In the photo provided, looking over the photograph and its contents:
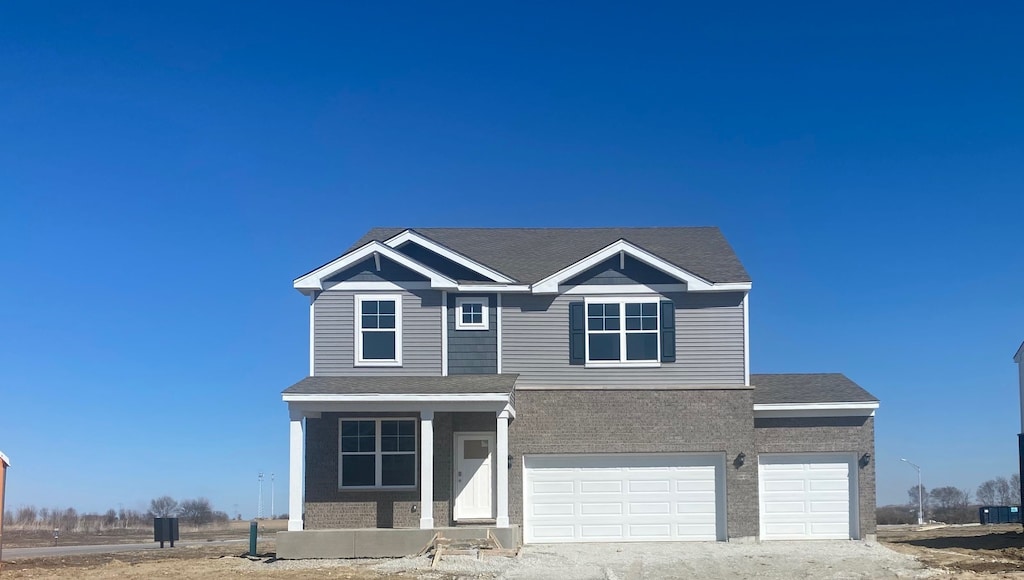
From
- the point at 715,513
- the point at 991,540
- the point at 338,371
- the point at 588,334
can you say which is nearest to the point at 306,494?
the point at 338,371

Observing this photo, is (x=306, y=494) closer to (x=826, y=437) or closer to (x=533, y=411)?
(x=533, y=411)

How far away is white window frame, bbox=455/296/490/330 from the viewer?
25391 millimetres

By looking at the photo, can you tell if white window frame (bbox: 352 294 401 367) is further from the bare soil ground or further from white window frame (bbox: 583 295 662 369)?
the bare soil ground

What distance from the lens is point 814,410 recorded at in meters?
25.2

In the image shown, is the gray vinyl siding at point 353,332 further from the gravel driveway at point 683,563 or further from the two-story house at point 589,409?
the gravel driveway at point 683,563

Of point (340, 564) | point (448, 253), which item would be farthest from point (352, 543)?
point (448, 253)

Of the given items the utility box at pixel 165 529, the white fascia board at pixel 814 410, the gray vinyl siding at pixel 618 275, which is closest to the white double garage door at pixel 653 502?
the white fascia board at pixel 814 410

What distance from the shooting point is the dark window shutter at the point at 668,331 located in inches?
992

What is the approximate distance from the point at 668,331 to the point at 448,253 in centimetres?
546

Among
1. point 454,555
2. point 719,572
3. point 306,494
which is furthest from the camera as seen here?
point 306,494

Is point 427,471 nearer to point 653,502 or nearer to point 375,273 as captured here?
point 375,273

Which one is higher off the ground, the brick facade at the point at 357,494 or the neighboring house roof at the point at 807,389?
the neighboring house roof at the point at 807,389

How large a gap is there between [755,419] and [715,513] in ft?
7.86

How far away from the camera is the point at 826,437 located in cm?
2533
